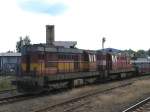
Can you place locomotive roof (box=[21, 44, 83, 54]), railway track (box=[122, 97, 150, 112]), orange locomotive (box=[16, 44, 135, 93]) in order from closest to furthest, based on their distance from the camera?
railway track (box=[122, 97, 150, 112])
orange locomotive (box=[16, 44, 135, 93])
locomotive roof (box=[21, 44, 83, 54])

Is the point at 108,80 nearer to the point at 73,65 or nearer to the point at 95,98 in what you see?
the point at 73,65

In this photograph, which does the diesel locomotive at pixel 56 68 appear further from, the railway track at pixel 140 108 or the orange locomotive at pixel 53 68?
the railway track at pixel 140 108

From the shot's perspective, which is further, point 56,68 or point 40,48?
point 56,68

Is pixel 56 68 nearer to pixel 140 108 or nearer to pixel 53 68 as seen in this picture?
pixel 53 68

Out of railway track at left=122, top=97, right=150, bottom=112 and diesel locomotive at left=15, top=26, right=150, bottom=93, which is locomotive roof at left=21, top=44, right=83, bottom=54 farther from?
railway track at left=122, top=97, right=150, bottom=112

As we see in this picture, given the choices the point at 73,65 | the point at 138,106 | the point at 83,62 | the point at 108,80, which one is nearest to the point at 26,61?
the point at 73,65

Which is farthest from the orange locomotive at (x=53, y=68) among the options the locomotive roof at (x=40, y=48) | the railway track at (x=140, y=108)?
the railway track at (x=140, y=108)

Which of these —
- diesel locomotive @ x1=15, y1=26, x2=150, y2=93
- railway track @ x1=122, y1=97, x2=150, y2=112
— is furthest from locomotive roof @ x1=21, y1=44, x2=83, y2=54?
railway track @ x1=122, y1=97, x2=150, y2=112

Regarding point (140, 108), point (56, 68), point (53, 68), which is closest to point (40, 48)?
point (53, 68)

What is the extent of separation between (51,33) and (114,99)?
3086 cm

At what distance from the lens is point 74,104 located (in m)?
16.9

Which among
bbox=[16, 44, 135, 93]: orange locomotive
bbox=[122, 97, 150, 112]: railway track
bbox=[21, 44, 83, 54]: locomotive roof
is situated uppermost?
bbox=[21, 44, 83, 54]: locomotive roof

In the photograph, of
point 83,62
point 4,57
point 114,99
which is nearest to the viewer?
point 114,99

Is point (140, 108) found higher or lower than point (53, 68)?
lower
